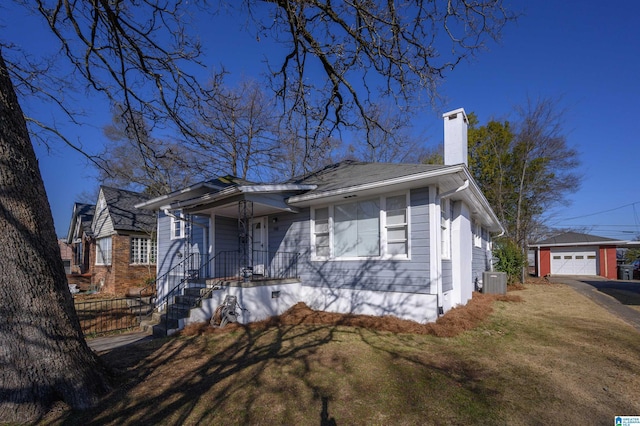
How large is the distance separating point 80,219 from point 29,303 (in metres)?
23.7

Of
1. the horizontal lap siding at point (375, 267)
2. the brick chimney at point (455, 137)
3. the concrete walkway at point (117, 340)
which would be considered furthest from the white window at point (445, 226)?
the concrete walkway at point (117, 340)

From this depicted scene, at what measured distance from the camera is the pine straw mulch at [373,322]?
6.98 meters

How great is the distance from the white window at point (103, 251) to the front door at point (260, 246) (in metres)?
13.0

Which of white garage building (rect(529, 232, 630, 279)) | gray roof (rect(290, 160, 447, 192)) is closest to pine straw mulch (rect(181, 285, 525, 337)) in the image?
gray roof (rect(290, 160, 447, 192))

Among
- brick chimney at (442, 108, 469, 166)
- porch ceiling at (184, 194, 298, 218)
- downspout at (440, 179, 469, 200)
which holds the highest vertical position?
brick chimney at (442, 108, 469, 166)

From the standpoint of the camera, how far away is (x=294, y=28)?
581 cm

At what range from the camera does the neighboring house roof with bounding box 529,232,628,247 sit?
85.7 ft

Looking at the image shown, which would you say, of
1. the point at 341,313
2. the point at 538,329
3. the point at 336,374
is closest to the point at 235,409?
the point at 336,374

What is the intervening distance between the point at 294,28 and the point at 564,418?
640 cm

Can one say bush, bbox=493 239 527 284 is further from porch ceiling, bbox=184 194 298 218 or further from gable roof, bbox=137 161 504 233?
porch ceiling, bbox=184 194 298 218

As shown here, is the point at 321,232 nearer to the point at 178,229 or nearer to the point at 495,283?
the point at 178,229

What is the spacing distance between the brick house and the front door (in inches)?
450

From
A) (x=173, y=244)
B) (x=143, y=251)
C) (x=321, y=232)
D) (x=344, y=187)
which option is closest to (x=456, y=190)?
(x=344, y=187)

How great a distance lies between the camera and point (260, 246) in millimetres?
10773
